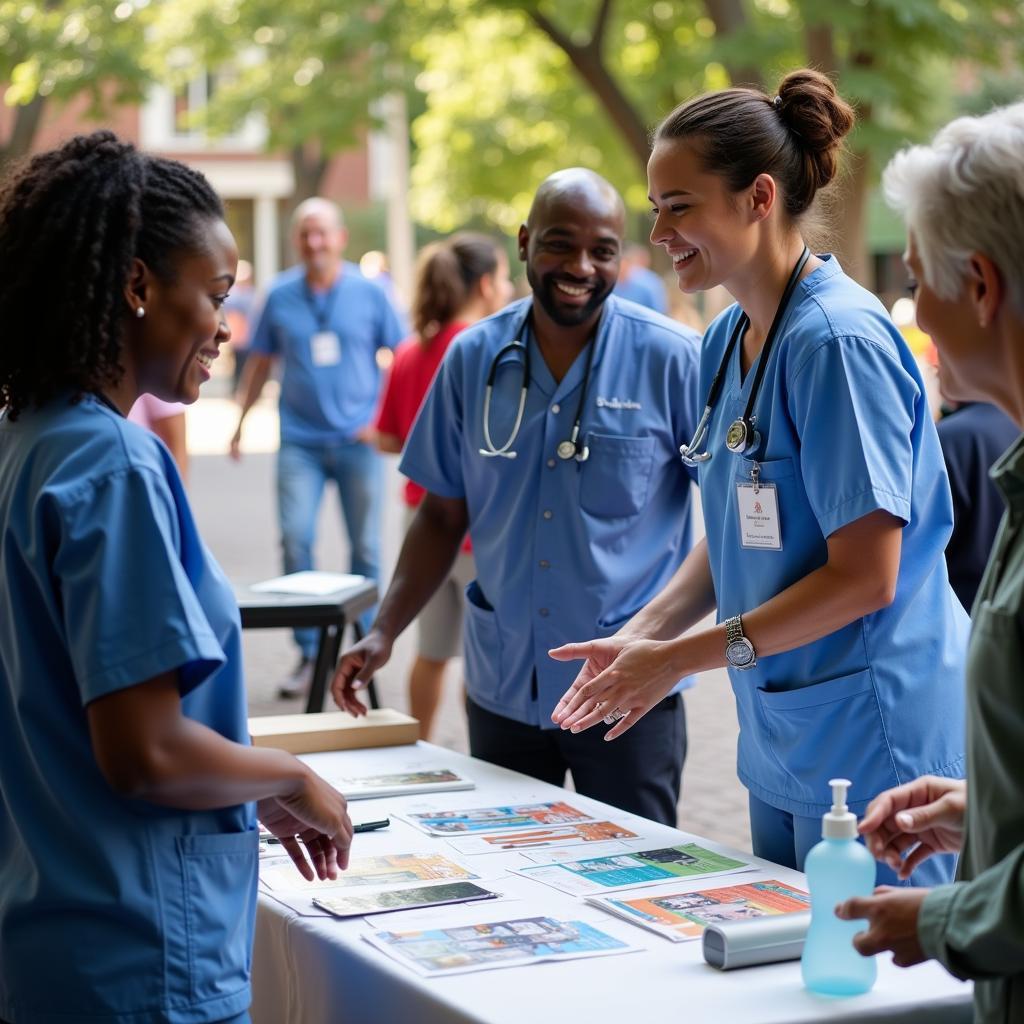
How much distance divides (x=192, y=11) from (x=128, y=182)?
14733 millimetres

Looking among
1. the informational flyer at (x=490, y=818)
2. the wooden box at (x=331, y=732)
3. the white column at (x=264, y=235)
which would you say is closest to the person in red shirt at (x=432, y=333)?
the wooden box at (x=331, y=732)

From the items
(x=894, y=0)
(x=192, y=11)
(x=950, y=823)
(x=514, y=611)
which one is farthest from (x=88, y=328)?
(x=192, y=11)

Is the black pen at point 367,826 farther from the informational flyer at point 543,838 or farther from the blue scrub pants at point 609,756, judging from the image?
the blue scrub pants at point 609,756

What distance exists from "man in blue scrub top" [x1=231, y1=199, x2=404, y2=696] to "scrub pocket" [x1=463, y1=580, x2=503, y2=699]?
3.48 metres

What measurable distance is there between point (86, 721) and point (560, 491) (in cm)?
163

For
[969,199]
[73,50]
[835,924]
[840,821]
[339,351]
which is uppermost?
[73,50]

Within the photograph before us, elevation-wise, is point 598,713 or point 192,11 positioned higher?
point 192,11

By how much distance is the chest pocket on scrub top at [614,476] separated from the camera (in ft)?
10.5

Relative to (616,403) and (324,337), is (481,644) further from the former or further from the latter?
(324,337)

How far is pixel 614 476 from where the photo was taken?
10.5 ft

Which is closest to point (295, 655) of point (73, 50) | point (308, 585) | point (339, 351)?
point (339, 351)

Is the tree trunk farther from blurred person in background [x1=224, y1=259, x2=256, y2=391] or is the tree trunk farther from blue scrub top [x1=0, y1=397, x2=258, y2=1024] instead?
blue scrub top [x1=0, y1=397, x2=258, y2=1024]

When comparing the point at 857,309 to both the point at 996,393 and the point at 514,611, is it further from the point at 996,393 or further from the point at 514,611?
the point at 514,611

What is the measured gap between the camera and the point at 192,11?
50.9ft
